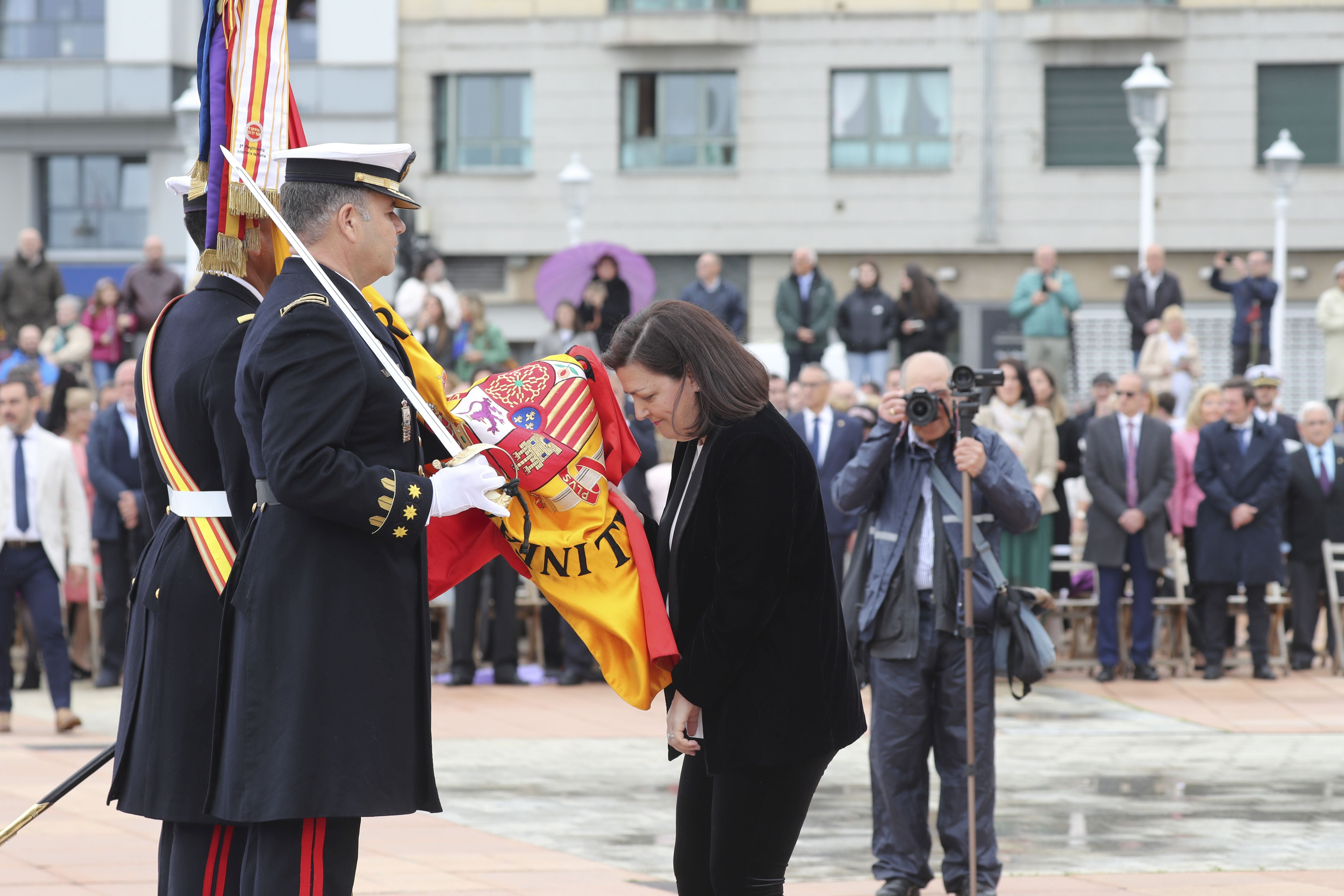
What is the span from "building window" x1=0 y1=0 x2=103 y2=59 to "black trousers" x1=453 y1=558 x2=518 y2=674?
71.2 feet

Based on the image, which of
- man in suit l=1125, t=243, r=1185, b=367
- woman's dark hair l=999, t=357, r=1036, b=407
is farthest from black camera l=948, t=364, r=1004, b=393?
man in suit l=1125, t=243, r=1185, b=367

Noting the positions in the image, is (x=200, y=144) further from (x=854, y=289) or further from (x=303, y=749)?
(x=854, y=289)

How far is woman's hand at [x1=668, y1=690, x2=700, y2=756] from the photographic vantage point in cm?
429

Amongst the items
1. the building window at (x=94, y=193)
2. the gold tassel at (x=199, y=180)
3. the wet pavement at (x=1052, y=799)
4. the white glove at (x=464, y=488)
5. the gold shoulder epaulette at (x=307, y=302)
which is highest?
the building window at (x=94, y=193)

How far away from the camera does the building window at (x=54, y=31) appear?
31.5m

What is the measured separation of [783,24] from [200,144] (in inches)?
1019

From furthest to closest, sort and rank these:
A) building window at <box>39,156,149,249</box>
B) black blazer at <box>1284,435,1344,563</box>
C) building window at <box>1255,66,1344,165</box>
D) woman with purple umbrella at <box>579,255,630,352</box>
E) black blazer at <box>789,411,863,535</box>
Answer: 1. building window at <box>39,156,149,249</box>
2. building window at <box>1255,66,1344,165</box>
3. woman with purple umbrella at <box>579,255,630,352</box>
4. black blazer at <box>1284,435,1344,563</box>
5. black blazer at <box>789,411,863,535</box>

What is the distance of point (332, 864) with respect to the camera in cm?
382

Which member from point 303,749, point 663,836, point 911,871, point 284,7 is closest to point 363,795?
point 303,749

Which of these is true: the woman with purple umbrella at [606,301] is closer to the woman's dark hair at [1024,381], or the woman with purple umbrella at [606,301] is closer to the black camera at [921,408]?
the woman's dark hair at [1024,381]

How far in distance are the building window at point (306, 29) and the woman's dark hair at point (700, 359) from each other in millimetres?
27226

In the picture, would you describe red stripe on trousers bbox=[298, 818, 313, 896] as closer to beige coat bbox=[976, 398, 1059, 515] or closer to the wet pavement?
the wet pavement

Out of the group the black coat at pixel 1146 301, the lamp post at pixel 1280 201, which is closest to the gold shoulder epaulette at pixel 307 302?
the black coat at pixel 1146 301

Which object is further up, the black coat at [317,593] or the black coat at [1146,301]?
the black coat at [1146,301]
